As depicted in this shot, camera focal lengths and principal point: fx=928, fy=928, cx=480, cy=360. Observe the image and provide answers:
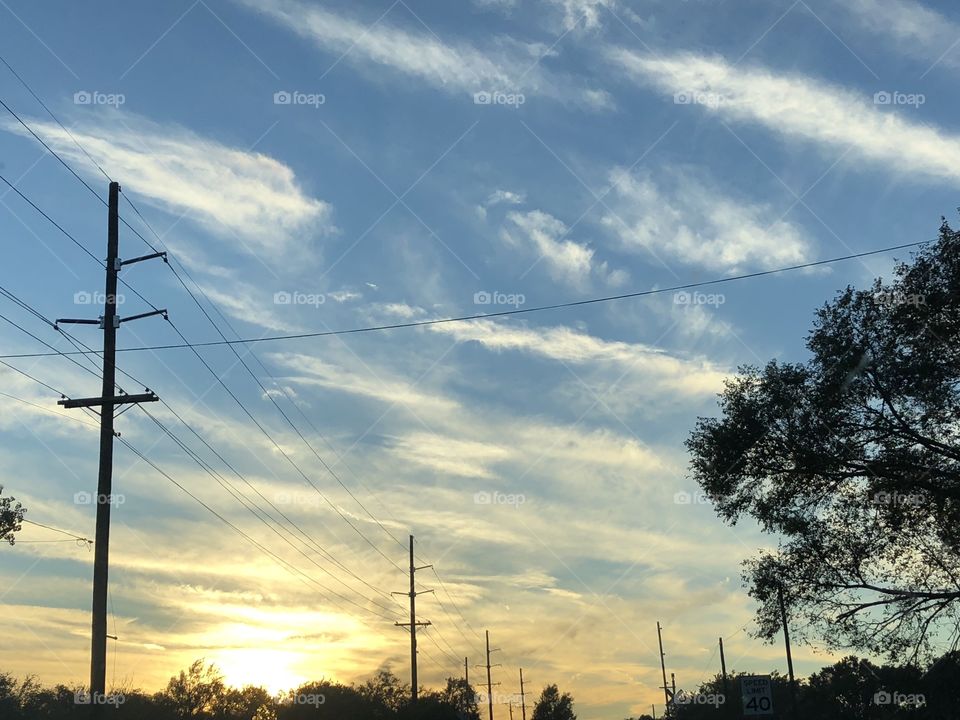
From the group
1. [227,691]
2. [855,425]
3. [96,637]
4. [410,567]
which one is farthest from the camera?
[227,691]

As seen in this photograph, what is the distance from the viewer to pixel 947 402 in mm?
27641

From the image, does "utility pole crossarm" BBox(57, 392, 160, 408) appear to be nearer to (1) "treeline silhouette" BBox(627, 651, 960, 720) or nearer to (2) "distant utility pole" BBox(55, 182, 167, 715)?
(2) "distant utility pole" BBox(55, 182, 167, 715)

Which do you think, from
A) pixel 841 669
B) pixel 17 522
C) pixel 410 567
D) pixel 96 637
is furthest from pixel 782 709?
pixel 96 637

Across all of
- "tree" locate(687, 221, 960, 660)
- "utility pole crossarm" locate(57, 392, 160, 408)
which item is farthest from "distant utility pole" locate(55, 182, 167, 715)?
"tree" locate(687, 221, 960, 660)

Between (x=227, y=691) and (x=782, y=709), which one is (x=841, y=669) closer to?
(x=782, y=709)

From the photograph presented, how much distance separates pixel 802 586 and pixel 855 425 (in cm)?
544

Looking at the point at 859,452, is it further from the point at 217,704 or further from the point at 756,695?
the point at 217,704

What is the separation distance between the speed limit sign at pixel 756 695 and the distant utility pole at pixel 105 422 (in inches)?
944

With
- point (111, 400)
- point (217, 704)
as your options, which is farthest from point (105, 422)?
point (217, 704)

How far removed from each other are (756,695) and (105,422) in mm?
26295

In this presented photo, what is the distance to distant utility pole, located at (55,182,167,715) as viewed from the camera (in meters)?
20.4

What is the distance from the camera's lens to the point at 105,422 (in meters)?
22.9

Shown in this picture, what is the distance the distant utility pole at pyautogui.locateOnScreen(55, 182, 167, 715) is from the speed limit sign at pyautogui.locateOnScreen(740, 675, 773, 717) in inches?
944

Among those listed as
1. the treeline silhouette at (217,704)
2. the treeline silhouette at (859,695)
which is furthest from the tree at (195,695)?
the treeline silhouette at (859,695)
